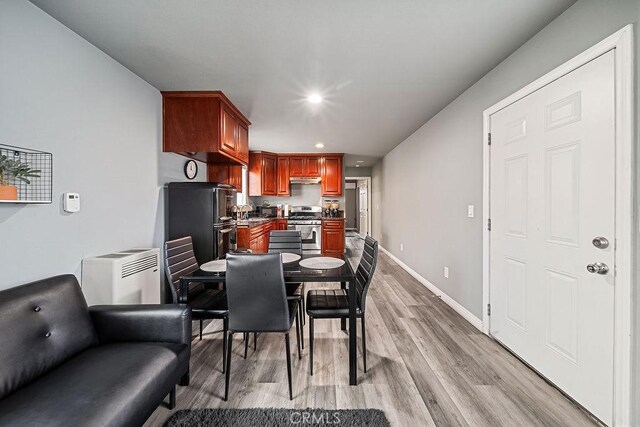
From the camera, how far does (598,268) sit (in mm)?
1456

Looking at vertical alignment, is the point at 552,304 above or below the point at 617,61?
below

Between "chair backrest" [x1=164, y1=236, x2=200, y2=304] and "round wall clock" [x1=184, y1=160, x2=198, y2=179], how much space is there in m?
1.21

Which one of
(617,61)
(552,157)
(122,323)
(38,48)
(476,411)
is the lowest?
(476,411)

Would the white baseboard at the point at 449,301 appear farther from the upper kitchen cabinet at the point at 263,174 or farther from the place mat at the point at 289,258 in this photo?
the upper kitchen cabinet at the point at 263,174

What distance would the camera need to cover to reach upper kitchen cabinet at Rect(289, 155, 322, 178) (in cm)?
589

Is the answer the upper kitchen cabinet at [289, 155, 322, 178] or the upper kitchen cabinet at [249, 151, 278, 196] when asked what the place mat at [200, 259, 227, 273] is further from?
the upper kitchen cabinet at [289, 155, 322, 178]

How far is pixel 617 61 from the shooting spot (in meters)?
1.36

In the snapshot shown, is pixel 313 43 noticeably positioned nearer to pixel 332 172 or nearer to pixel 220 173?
pixel 220 173

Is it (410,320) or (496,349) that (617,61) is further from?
(410,320)

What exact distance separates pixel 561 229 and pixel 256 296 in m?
1.96

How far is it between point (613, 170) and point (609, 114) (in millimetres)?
295

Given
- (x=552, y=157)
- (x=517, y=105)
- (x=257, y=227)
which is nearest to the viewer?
(x=552, y=157)

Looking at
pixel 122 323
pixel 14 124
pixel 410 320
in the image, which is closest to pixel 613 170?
pixel 410 320

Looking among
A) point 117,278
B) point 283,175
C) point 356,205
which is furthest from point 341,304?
point 356,205
